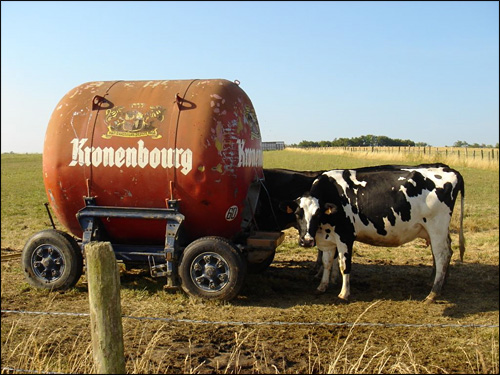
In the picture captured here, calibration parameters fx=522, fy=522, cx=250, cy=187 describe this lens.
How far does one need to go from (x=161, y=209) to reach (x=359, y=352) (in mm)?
3299

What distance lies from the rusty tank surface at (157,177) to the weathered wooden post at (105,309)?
130 inches

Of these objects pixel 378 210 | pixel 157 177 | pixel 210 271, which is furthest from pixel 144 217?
pixel 378 210

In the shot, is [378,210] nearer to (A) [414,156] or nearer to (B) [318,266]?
(B) [318,266]

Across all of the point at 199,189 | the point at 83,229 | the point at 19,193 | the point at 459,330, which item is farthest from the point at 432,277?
the point at 19,193

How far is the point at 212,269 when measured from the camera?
693 centimetres

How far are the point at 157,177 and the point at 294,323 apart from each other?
9.81ft

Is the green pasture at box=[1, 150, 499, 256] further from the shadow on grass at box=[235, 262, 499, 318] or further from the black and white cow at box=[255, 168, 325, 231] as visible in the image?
the black and white cow at box=[255, 168, 325, 231]

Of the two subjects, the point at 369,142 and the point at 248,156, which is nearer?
the point at 248,156

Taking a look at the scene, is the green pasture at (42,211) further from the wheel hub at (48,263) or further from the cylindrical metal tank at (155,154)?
the cylindrical metal tank at (155,154)

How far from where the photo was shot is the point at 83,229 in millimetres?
7453

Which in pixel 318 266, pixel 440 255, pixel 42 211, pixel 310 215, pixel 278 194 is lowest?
pixel 318 266

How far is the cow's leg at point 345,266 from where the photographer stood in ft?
23.9

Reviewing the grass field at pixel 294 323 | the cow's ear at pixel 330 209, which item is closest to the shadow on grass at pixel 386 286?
the grass field at pixel 294 323

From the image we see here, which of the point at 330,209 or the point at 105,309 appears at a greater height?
the point at 330,209
